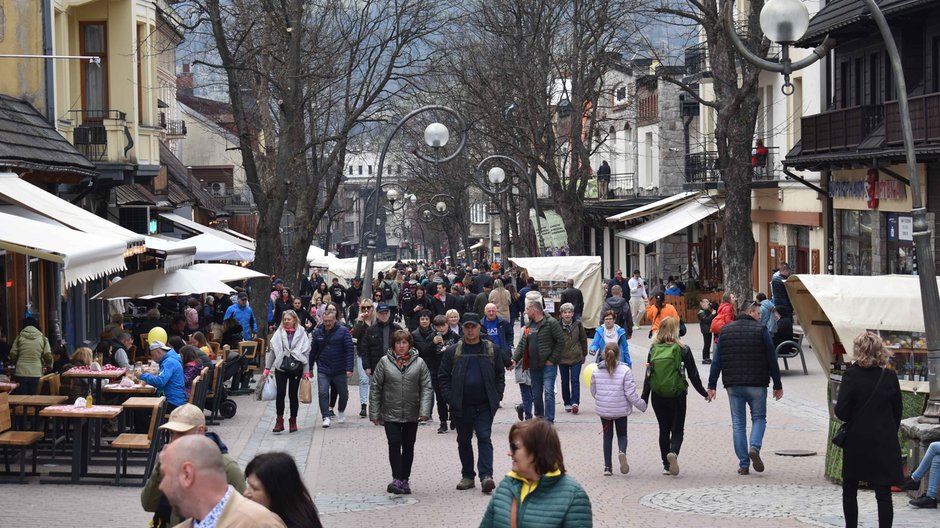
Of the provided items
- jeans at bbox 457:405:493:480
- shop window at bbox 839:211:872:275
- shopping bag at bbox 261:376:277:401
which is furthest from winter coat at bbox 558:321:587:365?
shop window at bbox 839:211:872:275

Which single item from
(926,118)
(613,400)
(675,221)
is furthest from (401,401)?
(675,221)

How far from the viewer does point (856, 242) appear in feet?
109

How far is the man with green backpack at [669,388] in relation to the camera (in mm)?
13539

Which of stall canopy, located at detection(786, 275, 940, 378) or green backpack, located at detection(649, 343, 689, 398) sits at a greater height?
stall canopy, located at detection(786, 275, 940, 378)

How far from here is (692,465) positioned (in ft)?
46.8

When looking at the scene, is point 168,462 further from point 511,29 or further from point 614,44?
point 614,44

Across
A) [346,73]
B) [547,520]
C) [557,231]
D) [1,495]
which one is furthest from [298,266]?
[547,520]

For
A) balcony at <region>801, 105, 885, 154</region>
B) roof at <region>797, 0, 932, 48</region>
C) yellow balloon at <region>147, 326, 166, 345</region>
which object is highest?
roof at <region>797, 0, 932, 48</region>

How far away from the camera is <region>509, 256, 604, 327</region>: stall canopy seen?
115 feet

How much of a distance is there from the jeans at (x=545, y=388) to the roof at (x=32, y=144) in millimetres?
7891

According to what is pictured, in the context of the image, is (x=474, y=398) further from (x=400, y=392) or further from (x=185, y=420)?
(x=185, y=420)

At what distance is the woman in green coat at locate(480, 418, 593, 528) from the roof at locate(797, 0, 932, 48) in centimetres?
2239

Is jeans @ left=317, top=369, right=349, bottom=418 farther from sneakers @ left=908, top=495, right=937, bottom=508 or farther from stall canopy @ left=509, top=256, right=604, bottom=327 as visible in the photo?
stall canopy @ left=509, top=256, right=604, bottom=327

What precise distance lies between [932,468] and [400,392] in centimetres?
470
